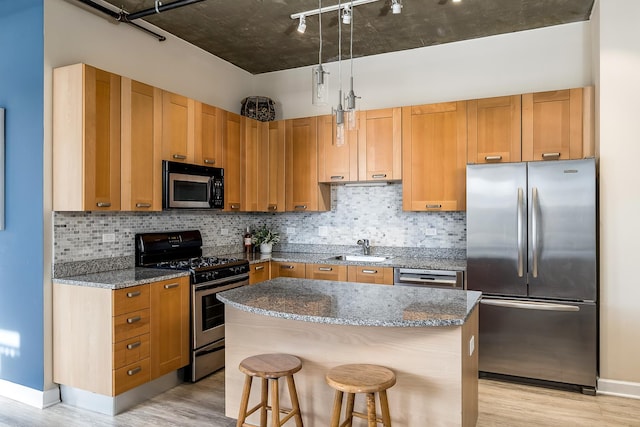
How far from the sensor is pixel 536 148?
3715 mm

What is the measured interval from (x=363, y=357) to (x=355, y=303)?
285mm

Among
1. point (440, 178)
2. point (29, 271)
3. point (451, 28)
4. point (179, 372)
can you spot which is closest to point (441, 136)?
point (440, 178)

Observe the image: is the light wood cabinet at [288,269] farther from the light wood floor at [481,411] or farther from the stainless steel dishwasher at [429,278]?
the light wood floor at [481,411]

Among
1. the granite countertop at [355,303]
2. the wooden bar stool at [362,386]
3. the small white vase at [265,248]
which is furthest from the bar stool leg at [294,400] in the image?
the small white vase at [265,248]

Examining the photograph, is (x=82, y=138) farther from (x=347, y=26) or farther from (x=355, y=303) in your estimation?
(x=347, y=26)

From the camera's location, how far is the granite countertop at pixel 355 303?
6.41ft

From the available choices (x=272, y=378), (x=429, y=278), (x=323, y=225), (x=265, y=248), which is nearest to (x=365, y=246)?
(x=323, y=225)

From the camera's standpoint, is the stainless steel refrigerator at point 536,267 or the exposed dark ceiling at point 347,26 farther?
the exposed dark ceiling at point 347,26

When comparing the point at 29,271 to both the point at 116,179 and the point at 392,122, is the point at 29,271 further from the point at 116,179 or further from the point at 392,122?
the point at 392,122

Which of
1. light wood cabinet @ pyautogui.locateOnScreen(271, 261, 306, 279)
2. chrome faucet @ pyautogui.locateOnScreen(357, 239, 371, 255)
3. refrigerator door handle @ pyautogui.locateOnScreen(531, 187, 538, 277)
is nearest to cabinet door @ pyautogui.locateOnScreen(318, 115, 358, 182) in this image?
chrome faucet @ pyautogui.locateOnScreen(357, 239, 371, 255)

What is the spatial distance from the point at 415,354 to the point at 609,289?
2.09m

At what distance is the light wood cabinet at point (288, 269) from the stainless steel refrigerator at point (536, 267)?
1616 mm

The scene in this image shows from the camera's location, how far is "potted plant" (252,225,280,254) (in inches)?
194

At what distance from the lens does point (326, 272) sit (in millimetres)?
4258
